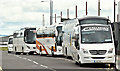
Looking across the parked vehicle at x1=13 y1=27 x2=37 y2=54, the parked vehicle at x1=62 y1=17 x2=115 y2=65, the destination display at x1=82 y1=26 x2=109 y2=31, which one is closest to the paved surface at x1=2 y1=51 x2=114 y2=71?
the parked vehicle at x1=62 y1=17 x2=115 y2=65

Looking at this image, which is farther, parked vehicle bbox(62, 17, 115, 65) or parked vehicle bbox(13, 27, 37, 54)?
parked vehicle bbox(13, 27, 37, 54)

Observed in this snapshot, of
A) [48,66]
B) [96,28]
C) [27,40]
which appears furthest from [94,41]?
[27,40]

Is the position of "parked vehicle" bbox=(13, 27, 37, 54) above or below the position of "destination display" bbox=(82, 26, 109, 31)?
below

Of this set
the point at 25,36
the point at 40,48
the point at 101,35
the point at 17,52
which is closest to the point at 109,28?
the point at 101,35

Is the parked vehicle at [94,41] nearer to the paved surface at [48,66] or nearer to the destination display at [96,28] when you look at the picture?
the destination display at [96,28]

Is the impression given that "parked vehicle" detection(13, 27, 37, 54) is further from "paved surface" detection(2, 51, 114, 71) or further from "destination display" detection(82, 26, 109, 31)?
"destination display" detection(82, 26, 109, 31)

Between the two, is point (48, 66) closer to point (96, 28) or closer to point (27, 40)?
point (96, 28)

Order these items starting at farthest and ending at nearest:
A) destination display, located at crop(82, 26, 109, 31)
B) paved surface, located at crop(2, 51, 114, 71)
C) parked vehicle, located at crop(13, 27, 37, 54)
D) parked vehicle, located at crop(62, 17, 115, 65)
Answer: parked vehicle, located at crop(13, 27, 37, 54) < destination display, located at crop(82, 26, 109, 31) < parked vehicle, located at crop(62, 17, 115, 65) < paved surface, located at crop(2, 51, 114, 71)

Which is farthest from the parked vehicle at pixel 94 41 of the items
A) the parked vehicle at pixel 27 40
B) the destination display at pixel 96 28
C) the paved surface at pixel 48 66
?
the parked vehicle at pixel 27 40

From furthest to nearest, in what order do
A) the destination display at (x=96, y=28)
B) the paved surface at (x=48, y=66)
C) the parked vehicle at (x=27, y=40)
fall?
the parked vehicle at (x=27, y=40) → the destination display at (x=96, y=28) → the paved surface at (x=48, y=66)

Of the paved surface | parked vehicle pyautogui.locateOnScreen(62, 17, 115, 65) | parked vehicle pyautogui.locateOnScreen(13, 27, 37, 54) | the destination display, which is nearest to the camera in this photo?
the paved surface

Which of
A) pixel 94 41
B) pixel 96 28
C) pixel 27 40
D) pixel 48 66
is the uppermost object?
pixel 96 28

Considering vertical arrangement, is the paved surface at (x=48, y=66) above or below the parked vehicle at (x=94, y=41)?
below

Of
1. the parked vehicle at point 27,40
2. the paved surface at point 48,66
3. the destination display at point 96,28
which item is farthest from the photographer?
the parked vehicle at point 27,40
